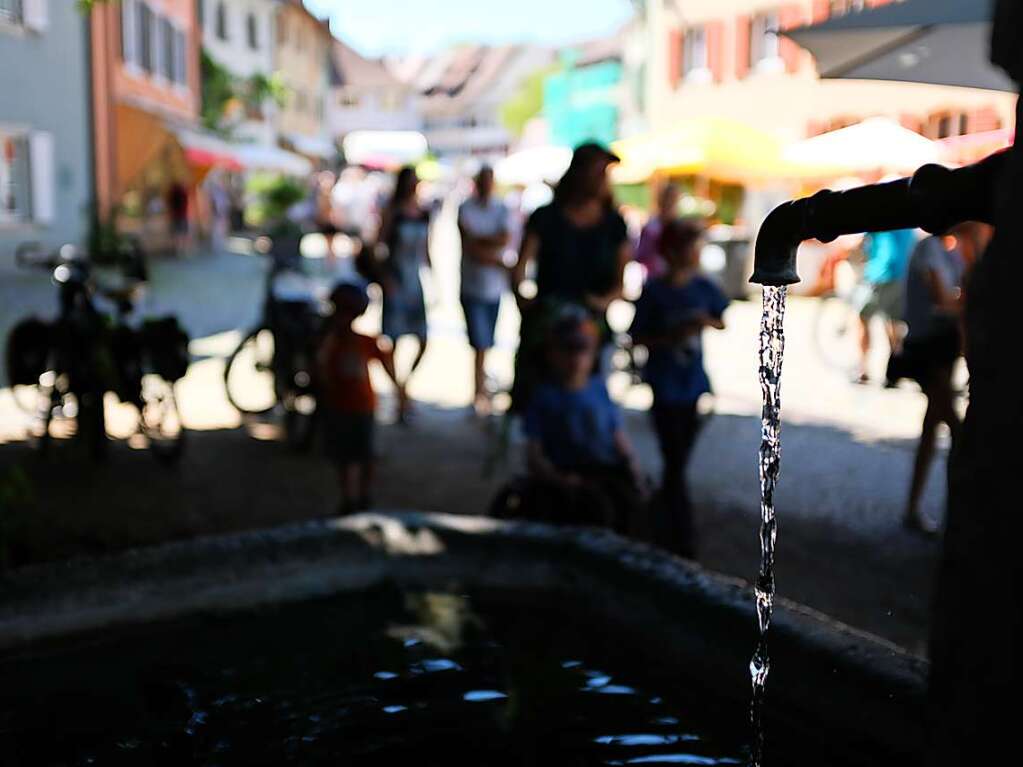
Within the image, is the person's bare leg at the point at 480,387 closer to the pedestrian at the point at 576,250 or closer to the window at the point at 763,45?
the pedestrian at the point at 576,250

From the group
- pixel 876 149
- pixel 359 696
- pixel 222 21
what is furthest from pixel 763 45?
pixel 359 696

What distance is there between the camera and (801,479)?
23.8 ft

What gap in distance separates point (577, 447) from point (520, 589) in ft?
4.06

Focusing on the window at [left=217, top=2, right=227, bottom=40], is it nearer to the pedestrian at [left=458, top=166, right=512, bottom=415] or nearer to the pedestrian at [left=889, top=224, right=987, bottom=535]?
the pedestrian at [left=458, top=166, right=512, bottom=415]

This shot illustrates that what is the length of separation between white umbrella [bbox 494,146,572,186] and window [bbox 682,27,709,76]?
13904mm

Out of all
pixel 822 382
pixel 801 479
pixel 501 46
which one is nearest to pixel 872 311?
pixel 822 382

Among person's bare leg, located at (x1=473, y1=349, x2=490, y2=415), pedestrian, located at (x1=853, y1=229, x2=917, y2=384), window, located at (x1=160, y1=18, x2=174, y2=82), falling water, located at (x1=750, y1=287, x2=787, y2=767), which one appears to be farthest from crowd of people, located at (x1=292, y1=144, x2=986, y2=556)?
window, located at (x1=160, y1=18, x2=174, y2=82)

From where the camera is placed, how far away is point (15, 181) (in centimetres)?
2095

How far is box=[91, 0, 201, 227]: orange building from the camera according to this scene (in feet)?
75.7

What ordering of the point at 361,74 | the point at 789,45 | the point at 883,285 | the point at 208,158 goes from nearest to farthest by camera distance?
the point at 883,285 → the point at 789,45 → the point at 208,158 → the point at 361,74

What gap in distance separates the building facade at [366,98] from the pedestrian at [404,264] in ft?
302

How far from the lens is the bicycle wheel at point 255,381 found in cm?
857

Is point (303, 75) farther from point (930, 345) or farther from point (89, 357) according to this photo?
point (930, 345)

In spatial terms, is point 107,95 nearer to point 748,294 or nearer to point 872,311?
point 748,294
